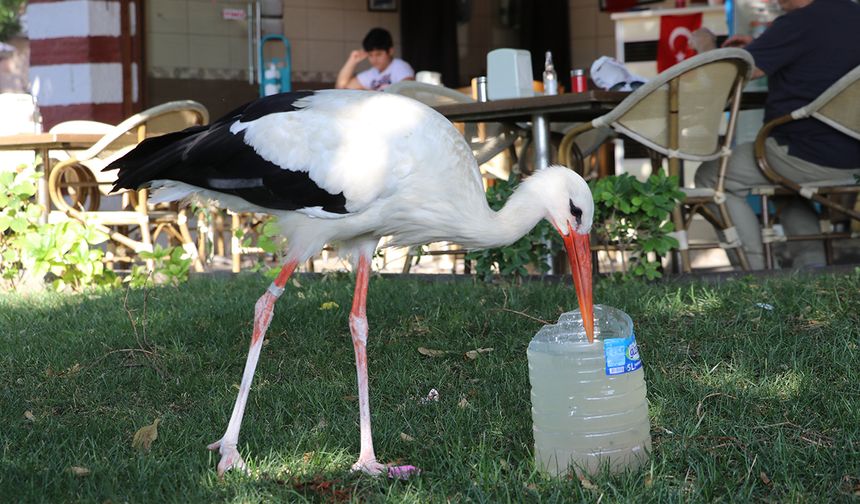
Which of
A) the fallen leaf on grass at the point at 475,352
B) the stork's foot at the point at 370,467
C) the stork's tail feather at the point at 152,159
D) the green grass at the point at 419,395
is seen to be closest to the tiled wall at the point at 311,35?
the green grass at the point at 419,395

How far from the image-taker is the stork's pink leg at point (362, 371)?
9.89ft

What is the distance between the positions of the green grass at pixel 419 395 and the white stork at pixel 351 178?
31 cm

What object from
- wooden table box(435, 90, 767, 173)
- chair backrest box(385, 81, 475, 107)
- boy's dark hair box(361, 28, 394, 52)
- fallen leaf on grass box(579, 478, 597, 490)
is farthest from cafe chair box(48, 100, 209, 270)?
fallen leaf on grass box(579, 478, 597, 490)

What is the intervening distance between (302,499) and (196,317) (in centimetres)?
232

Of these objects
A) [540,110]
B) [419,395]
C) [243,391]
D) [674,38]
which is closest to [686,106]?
[540,110]

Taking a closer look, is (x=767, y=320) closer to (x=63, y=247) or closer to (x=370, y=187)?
(x=370, y=187)

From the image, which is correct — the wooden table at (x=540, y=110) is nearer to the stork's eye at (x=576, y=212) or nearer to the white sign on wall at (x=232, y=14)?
the stork's eye at (x=576, y=212)

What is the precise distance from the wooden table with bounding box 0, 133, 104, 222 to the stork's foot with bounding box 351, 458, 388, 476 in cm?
415

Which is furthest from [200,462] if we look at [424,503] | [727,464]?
[727,464]

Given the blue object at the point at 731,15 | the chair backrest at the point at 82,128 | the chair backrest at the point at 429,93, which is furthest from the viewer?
the blue object at the point at 731,15

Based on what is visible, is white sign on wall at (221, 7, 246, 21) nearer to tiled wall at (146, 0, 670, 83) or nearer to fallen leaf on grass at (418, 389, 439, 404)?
tiled wall at (146, 0, 670, 83)

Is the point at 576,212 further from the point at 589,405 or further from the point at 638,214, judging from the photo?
the point at 638,214

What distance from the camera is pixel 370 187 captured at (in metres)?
3.26

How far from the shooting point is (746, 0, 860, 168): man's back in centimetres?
597
